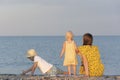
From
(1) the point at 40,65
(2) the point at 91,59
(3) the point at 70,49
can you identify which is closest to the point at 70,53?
(3) the point at 70,49

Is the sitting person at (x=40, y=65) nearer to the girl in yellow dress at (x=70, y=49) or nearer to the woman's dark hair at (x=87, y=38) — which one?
the girl in yellow dress at (x=70, y=49)

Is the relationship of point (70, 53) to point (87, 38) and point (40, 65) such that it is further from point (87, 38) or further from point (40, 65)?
point (40, 65)

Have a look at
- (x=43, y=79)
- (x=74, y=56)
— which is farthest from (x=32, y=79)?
(x=74, y=56)

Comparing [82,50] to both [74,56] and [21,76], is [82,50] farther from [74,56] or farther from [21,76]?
[21,76]

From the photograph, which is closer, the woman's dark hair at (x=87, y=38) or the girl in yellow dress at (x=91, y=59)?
the woman's dark hair at (x=87, y=38)

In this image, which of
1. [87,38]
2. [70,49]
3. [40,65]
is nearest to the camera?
[87,38]

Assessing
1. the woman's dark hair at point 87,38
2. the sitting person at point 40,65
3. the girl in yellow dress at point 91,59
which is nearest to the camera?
the woman's dark hair at point 87,38

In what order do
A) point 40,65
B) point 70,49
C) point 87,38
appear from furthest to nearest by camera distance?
point 40,65
point 70,49
point 87,38

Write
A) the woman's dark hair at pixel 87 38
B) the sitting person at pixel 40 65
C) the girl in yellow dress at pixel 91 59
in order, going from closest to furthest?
the woman's dark hair at pixel 87 38
the girl in yellow dress at pixel 91 59
the sitting person at pixel 40 65

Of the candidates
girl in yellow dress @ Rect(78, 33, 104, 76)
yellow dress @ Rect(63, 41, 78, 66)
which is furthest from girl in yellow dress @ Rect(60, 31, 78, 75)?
girl in yellow dress @ Rect(78, 33, 104, 76)

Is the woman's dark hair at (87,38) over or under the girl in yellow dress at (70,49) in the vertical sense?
over

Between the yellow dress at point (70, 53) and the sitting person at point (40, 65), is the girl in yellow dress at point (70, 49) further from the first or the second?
the sitting person at point (40, 65)

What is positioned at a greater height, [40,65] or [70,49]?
[70,49]

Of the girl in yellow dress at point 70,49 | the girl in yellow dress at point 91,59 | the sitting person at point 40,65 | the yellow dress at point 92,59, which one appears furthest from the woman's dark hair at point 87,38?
the sitting person at point 40,65
